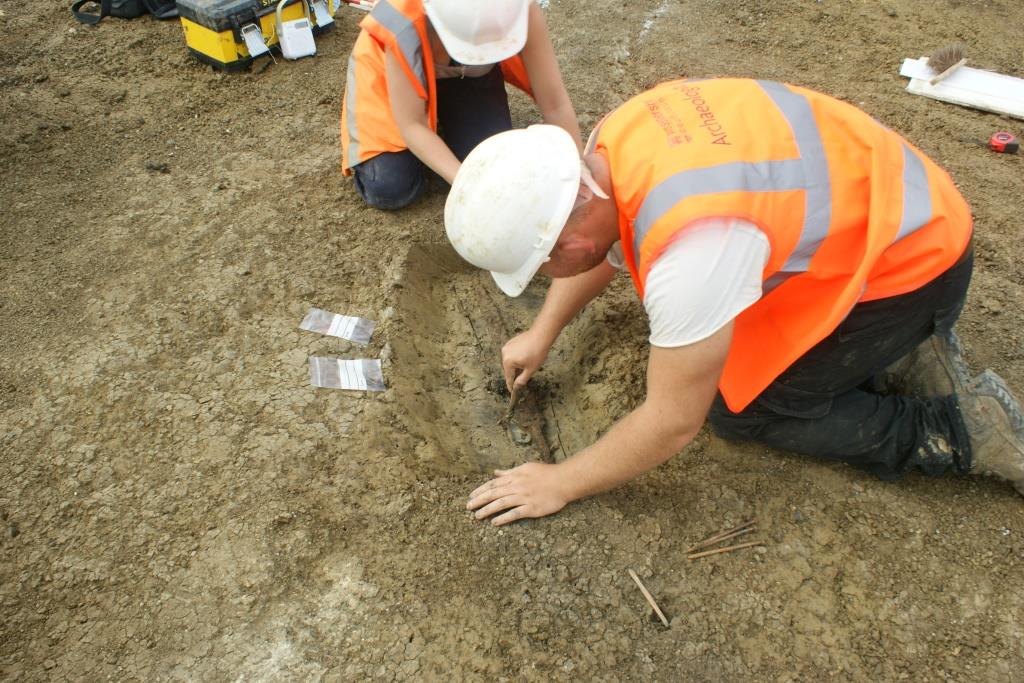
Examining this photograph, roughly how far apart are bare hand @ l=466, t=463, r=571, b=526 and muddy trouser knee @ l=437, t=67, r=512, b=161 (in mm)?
1900

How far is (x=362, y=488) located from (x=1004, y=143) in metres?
3.40

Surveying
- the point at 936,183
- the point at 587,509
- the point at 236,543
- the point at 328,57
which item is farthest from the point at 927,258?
the point at 328,57

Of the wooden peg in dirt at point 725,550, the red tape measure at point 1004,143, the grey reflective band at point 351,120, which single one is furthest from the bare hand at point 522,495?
the red tape measure at point 1004,143

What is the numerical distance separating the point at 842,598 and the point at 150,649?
185cm

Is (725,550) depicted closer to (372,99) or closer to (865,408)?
(865,408)

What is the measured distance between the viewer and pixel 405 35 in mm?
2811

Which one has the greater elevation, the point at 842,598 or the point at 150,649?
the point at 150,649

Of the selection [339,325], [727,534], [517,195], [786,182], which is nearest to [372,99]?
[339,325]

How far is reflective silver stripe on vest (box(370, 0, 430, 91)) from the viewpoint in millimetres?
2809

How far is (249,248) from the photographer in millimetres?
3129

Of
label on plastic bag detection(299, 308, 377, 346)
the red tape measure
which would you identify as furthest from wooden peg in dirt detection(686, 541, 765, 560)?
the red tape measure

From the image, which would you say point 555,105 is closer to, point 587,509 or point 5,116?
point 587,509

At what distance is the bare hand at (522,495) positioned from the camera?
2104mm

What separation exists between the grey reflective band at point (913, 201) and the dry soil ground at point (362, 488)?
34.5 inches
